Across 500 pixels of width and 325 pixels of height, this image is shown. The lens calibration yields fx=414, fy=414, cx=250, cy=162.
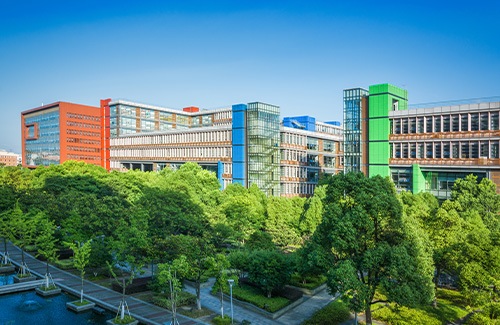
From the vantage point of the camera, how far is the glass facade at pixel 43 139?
112688mm

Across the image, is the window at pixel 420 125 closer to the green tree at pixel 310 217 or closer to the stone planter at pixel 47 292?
Result: the green tree at pixel 310 217

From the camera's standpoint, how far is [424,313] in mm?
29234

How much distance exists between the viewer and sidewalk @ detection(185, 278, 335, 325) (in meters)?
29.7

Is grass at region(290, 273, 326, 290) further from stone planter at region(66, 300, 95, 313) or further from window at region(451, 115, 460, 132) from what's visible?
window at region(451, 115, 460, 132)

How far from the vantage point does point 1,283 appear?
38375 millimetres

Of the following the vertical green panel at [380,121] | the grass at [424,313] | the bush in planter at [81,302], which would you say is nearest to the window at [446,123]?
the vertical green panel at [380,121]

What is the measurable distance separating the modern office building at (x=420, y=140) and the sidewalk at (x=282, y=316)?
29848 millimetres

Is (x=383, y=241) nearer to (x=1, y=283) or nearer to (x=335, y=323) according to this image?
(x=335, y=323)

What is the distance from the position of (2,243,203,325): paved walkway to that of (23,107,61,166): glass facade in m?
75.5

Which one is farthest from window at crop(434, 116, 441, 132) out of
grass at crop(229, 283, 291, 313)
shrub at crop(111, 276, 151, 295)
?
shrub at crop(111, 276, 151, 295)

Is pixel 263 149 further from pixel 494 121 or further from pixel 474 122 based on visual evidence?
pixel 494 121

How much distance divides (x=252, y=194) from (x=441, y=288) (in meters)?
26.1

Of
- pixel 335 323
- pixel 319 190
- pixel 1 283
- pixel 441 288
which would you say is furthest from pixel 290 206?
pixel 1 283

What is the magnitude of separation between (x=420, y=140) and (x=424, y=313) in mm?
33978
